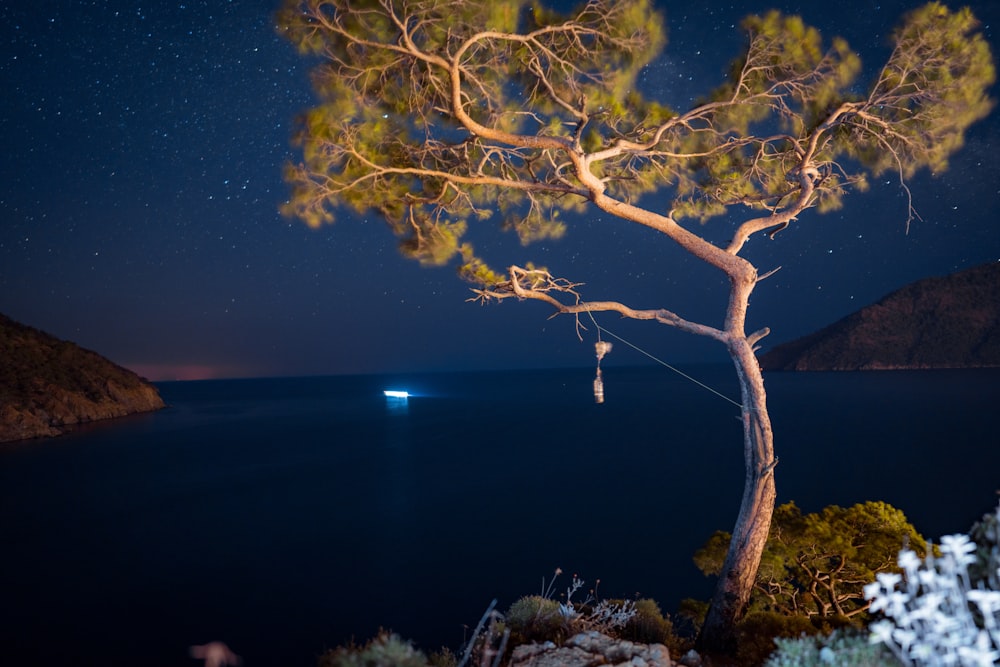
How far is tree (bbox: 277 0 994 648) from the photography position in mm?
4910

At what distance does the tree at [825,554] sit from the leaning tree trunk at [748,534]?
0.95m

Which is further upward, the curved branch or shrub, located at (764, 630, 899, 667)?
the curved branch

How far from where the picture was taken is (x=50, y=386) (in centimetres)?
3841

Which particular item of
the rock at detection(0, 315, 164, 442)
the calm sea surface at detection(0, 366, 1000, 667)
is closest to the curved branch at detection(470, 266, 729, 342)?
the calm sea surface at detection(0, 366, 1000, 667)

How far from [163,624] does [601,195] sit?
Result: 10606mm

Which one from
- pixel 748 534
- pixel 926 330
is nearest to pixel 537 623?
pixel 748 534

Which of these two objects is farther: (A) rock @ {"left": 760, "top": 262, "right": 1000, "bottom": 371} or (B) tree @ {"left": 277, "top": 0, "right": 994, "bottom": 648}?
(A) rock @ {"left": 760, "top": 262, "right": 1000, "bottom": 371}

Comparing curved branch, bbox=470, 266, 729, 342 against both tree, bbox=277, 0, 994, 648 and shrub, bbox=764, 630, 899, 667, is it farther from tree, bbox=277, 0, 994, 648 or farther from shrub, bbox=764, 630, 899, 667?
shrub, bbox=764, 630, 899, 667

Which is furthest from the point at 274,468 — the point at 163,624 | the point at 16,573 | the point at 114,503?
the point at 163,624

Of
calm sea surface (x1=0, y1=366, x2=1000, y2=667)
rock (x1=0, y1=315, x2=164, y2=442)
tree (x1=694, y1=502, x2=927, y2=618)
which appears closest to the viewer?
tree (x1=694, y1=502, x2=927, y2=618)

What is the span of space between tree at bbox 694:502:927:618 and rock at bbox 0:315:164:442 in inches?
1585

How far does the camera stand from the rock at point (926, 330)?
79.8m

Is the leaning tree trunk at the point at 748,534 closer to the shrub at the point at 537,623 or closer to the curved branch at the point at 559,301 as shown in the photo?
the curved branch at the point at 559,301

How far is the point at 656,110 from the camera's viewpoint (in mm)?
5789
